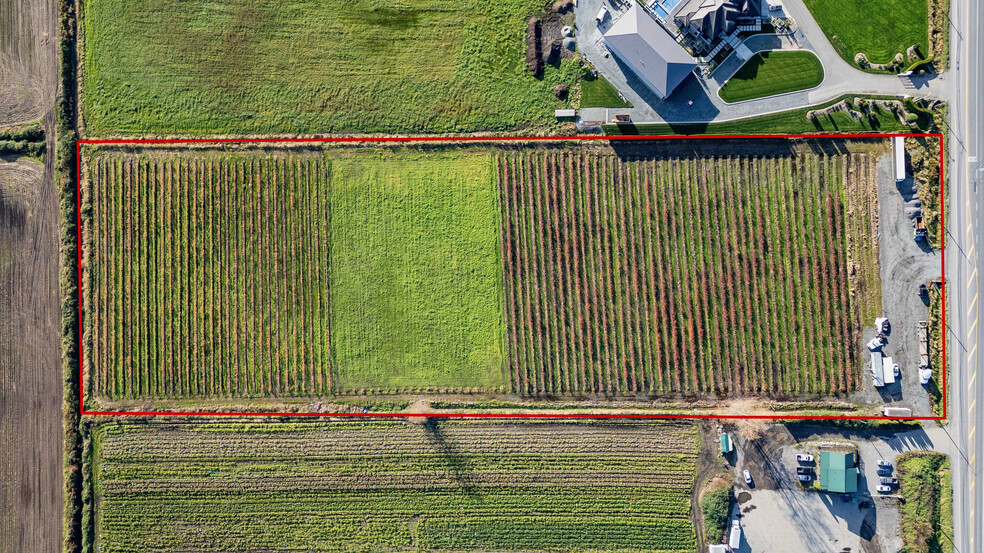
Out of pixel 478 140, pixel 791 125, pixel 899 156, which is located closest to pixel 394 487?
pixel 478 140

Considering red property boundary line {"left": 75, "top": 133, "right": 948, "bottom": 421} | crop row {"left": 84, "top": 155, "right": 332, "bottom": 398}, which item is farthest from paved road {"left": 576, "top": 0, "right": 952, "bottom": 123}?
crop row {"left": 84, "top": 155, "right": 332, "bottom": 398}

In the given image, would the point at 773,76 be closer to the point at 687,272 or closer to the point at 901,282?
the point at 687,272

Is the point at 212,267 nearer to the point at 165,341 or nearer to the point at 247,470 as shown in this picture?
the point at 165,341

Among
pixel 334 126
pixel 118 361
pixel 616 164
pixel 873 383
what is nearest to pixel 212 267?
pixel 118 361

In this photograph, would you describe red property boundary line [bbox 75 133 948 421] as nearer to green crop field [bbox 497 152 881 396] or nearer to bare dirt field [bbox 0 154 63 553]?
green crop field [bbox 497 152 881 396]

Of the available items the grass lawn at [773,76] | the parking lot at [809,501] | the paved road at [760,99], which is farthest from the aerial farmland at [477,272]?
the grass lawn at [773,76]
